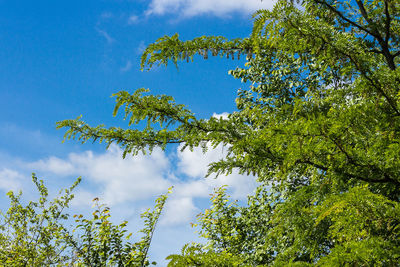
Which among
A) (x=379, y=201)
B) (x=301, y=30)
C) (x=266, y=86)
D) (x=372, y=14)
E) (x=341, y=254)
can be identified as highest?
(x=266, y=86)

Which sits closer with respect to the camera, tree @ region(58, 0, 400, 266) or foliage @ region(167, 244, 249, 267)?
tree @ region(58, 0, 400, 266)

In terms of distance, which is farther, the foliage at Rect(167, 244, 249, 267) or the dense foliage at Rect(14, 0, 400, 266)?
the foliage at Rect(167, 244, 249, 267)

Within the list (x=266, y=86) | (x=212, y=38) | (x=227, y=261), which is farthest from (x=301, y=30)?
(x=266, y=86)

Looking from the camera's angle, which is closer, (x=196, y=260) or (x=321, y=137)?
(x=321, y=137)

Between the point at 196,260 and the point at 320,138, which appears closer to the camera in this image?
the point at 320,138

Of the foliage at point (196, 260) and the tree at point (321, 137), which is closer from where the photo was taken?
the tree at point (321, 137)

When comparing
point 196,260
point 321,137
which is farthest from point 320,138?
point 196,260

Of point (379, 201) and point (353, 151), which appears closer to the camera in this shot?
point (379, 201)

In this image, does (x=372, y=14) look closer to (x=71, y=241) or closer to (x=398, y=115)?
(x=398, y=115)

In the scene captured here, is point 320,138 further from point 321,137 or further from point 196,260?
point 196,260

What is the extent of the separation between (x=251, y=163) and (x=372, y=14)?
11.3ft

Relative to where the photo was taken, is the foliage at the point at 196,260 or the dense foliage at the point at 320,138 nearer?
the dense foliage at the point at 320,138

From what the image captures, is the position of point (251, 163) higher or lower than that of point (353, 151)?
higher

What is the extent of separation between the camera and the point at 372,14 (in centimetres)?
570
